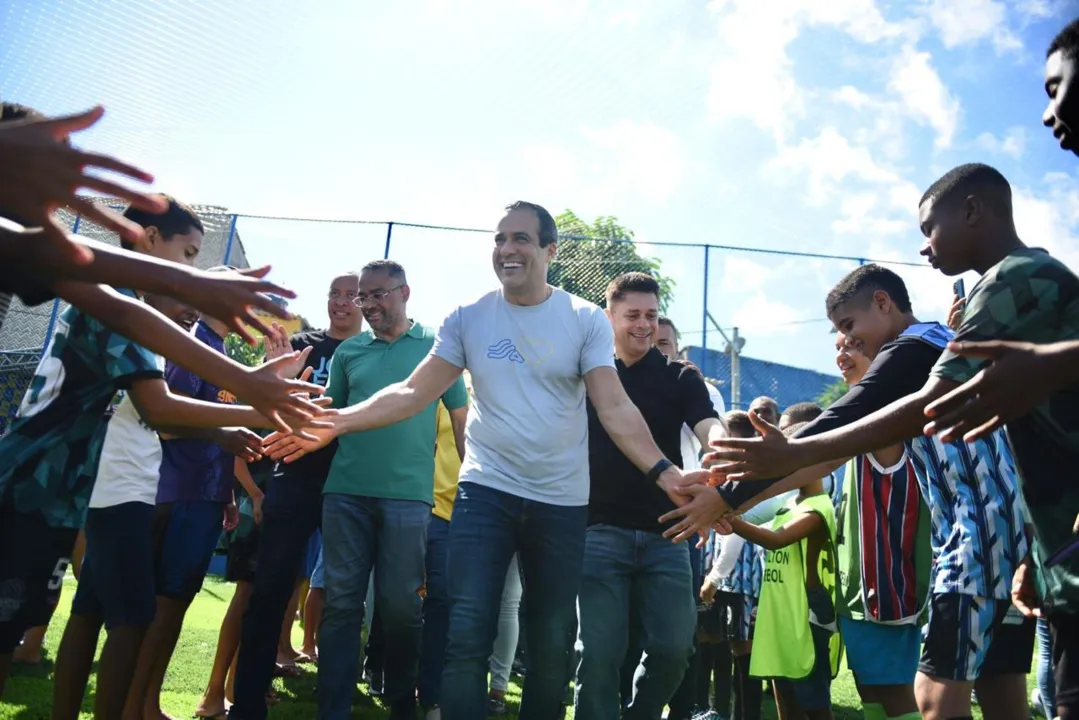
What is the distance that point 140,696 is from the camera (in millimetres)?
4082

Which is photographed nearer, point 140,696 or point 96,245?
point 96,245

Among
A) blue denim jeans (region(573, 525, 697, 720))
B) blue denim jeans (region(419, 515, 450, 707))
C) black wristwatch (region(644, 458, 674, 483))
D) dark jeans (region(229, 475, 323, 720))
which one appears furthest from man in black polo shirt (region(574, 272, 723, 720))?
dark jeans (region(229, 475, 323, 720))

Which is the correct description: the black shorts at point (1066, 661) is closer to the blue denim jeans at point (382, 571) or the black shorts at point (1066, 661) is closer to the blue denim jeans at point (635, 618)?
the blue denim jeans at point (635, 618)

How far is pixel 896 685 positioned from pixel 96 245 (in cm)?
336

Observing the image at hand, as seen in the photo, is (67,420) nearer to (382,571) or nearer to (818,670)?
(382,571)

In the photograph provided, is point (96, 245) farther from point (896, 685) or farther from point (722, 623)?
point (722, 623)

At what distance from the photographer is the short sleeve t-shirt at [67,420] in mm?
2785

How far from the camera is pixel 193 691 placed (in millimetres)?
5422

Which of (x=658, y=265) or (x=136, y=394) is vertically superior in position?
(x=658, y=265)

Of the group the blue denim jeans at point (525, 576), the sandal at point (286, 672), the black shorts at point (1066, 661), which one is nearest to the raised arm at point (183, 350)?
the blue denim jeans at point (525, 576)

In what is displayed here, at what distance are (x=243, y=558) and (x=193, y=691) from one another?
85 cm

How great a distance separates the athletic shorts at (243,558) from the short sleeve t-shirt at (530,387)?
2.05m

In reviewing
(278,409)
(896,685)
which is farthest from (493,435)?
(896,685)

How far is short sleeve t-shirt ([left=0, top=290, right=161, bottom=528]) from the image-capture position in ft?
9.14
